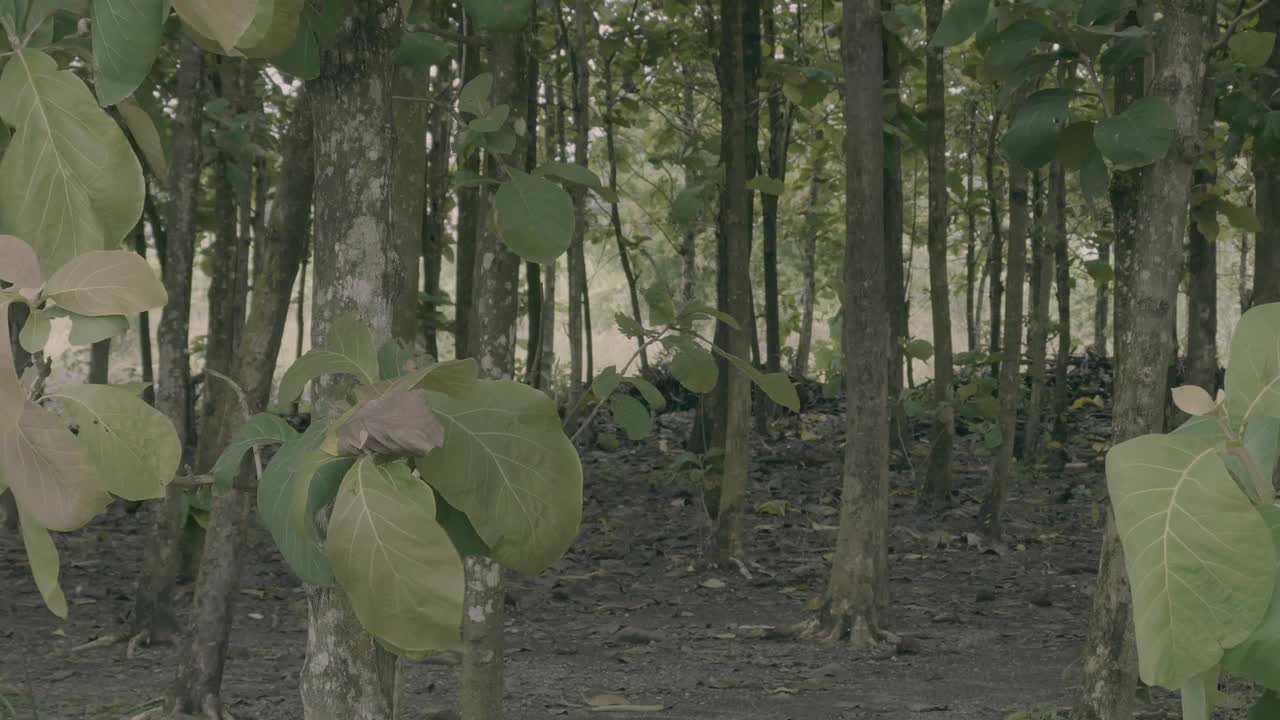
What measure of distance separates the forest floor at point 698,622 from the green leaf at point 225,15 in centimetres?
323

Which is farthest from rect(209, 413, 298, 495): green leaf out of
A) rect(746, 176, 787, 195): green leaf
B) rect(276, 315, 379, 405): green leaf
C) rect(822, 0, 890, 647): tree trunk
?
rect(746, 176, 787, 195): green leaf

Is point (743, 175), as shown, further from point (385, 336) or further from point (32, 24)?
point (32, 24)

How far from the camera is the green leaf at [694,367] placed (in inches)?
109

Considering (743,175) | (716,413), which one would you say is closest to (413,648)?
(743,175)

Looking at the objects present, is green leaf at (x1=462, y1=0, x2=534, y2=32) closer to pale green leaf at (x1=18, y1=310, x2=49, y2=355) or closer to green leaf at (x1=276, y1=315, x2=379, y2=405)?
green leaf at (x1=276, y1=315, x2=379, y2=405)

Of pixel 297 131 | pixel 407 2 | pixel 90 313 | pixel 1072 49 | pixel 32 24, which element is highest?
pixel 1072 49

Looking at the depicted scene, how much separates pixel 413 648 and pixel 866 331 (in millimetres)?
4282

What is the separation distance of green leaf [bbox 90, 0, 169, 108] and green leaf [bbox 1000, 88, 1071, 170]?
282 cm

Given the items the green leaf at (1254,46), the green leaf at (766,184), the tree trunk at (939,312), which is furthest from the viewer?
the tree trunk at (939,312)

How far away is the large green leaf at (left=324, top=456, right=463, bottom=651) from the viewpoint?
28.5 inches

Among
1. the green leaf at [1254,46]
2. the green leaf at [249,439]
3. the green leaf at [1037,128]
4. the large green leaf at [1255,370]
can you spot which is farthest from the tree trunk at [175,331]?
the large green leaf at [1255,370]

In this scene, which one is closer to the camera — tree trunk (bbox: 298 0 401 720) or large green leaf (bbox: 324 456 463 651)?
large green leaf (bbox: 324 456 463 651)

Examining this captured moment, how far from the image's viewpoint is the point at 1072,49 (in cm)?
345

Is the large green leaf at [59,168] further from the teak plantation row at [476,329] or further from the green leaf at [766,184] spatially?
Result: the green leaf at [766,184]
